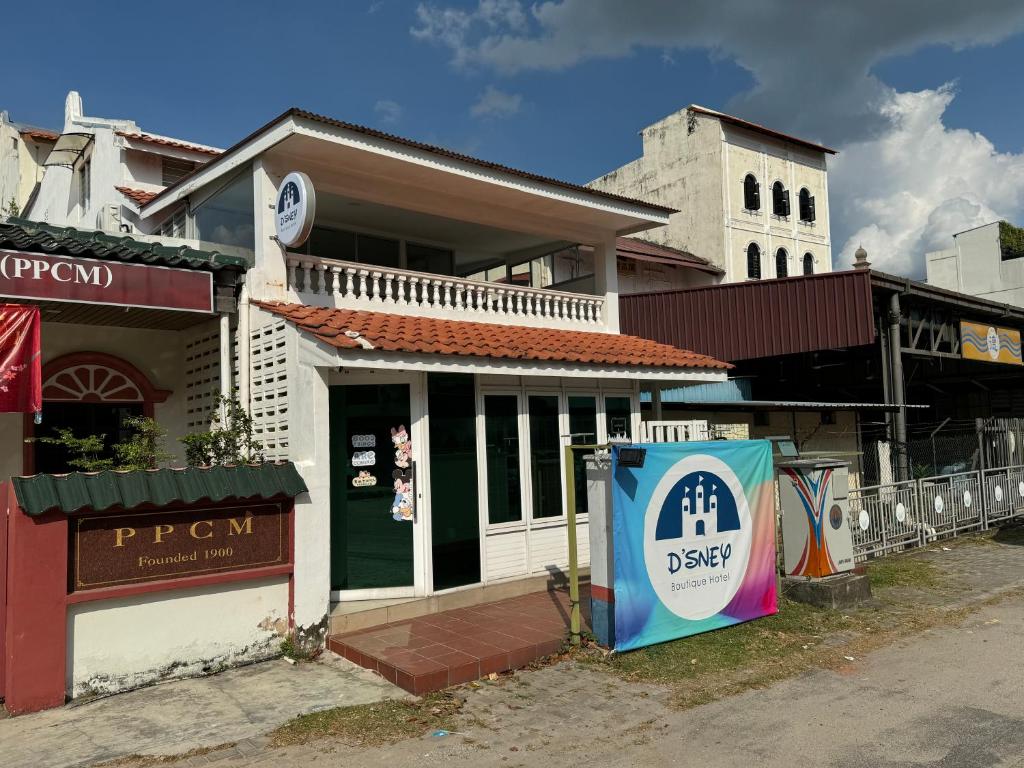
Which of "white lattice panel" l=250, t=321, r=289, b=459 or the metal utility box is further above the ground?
"white lattice panel" l=250, t=321, r=289, b=459

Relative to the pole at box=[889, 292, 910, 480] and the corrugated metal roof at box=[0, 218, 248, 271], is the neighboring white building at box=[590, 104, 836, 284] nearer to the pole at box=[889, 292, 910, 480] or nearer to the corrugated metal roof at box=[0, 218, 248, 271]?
the pole at box=[889, 292, 910, 480]

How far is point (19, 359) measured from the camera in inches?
264

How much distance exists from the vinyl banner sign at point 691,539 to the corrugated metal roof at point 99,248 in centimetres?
446

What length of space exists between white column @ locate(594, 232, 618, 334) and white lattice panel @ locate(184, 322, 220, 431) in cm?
557

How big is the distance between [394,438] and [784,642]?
4317mm

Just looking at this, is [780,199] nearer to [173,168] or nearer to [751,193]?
[751,193]

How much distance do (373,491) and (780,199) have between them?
27915 mm

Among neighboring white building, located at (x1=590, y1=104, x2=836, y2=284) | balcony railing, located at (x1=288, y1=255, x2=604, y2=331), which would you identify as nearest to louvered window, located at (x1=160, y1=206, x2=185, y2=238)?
balcony railing, located at (x1=288, y1=255, x2=604, y2=331)

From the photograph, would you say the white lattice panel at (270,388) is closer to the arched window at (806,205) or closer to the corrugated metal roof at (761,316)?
the corrugated metal roof at (761,316)

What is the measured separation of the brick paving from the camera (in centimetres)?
624

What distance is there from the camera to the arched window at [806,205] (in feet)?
106

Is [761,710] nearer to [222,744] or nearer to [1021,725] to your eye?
[1021,725]

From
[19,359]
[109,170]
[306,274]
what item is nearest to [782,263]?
[109,170]

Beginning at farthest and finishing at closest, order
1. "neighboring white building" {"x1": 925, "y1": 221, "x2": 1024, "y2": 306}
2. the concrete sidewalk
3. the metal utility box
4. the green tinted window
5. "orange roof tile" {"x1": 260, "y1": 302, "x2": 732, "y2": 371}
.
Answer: "neighboring white building" {"x1": 925, "y1": 221, "x2": 1024, "y2": 306} < the green tinted window < the metal utility box < "orange roof tile" {"x1": 260, "y1": 302, "x2": 732, "y2": 371} < the concrete sidewalk
